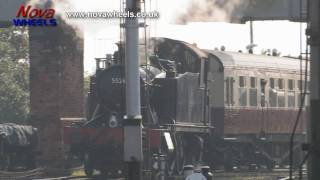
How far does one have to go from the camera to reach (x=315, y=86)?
1034 cm

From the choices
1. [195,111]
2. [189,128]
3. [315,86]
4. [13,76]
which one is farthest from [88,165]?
[13,76]

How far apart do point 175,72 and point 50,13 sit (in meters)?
3.21

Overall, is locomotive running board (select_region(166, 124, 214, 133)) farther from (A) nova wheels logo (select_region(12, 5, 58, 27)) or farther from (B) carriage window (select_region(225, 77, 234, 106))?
(A) nova wheels logo (select_region(12, 5, 58, 27))

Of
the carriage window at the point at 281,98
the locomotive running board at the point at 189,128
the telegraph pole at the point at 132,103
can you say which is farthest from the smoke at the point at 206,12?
the carriage window at the point at 281,98

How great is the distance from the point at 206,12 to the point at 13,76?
3925 centimetres

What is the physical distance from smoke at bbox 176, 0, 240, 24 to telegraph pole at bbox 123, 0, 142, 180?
20.2 ft

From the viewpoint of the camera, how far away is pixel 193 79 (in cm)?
2225

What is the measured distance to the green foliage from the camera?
54344 millimetres

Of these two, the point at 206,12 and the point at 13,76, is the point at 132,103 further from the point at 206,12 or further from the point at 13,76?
the point at 13,76

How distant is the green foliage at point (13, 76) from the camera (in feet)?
178

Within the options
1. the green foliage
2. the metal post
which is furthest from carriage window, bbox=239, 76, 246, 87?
the green foliage

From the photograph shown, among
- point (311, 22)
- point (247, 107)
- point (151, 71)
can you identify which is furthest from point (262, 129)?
point (311, 22)

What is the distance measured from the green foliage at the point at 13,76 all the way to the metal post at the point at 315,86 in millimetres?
43716

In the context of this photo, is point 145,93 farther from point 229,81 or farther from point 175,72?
point 229,81
